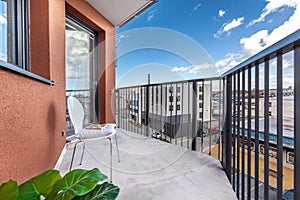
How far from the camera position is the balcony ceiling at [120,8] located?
9.67ft

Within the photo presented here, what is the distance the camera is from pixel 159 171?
163 centimetres

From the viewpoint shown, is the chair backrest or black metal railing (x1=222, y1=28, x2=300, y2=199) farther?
the chair backrest

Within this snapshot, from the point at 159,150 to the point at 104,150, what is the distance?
0.77 m

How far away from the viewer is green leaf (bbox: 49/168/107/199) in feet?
1.95

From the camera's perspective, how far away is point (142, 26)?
4023 mm

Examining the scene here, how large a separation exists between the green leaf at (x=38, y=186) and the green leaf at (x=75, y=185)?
1.5 inches

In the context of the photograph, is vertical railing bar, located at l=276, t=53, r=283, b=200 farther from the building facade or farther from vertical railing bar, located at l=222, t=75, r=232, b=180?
the building facade

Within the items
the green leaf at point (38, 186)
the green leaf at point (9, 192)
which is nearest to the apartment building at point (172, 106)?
the green leaf at point (38, 186)

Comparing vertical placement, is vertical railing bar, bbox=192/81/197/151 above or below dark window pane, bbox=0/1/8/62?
below

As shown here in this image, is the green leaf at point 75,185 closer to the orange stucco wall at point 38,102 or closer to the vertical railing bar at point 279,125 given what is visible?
the orange stucco wall at point 38,102

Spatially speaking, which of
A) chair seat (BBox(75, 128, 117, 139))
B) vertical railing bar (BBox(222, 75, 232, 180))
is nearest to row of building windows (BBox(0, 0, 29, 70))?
chair seat (BBox(75, 128, 117, 139))

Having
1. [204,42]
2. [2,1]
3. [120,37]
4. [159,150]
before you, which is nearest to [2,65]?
[2,1]

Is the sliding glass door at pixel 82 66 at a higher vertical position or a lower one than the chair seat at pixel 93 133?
higher

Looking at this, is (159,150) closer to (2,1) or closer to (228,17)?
(2,1)
